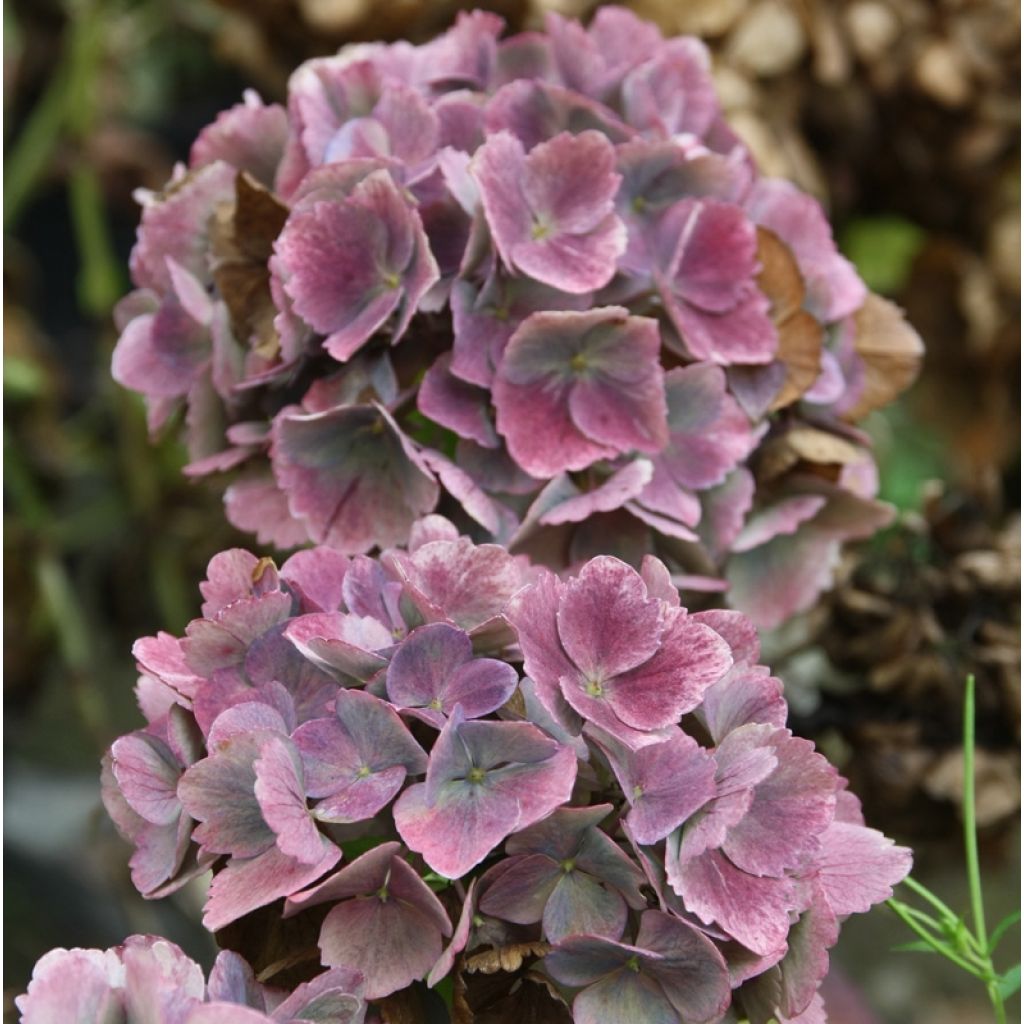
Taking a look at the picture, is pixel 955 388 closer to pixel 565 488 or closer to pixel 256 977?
pixel 565 488

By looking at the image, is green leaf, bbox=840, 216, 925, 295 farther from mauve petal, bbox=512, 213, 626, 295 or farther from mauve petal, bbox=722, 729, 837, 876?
mauve petal, bbox=722, 729, 837, 876

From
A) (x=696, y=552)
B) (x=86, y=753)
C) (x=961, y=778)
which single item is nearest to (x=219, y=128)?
(x=696, y=552)

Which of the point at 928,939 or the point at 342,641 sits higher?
the point at 342,641

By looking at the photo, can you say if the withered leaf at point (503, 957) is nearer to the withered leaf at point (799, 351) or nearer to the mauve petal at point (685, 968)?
the mauve petal at point (685, 968)

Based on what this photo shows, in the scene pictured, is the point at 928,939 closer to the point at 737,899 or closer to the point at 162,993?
the point at 737,899

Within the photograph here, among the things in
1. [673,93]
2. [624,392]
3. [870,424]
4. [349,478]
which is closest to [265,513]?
[349,478]

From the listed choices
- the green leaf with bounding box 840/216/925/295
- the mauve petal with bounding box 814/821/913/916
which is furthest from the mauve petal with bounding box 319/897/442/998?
the green leaf with bounding box 840/216/925/295

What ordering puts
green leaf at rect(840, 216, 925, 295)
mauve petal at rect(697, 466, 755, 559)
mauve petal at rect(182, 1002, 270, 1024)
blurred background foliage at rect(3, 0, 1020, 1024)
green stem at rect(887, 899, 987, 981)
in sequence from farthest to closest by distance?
1. green leaf at rect(840, 216, 925, 295)
2. blurred background foliage at rect(3, 0, 1020, 1024)
3. mauve petal at rect(697, 466, 755, 559)
4. green stem at rect(887, 899, 987, 981)
5. mauve petal at rect(182, 1002, 270, 1024)

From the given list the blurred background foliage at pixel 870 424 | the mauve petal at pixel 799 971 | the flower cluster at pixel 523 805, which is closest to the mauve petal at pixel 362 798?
the flower cluster at pixel 523 805
